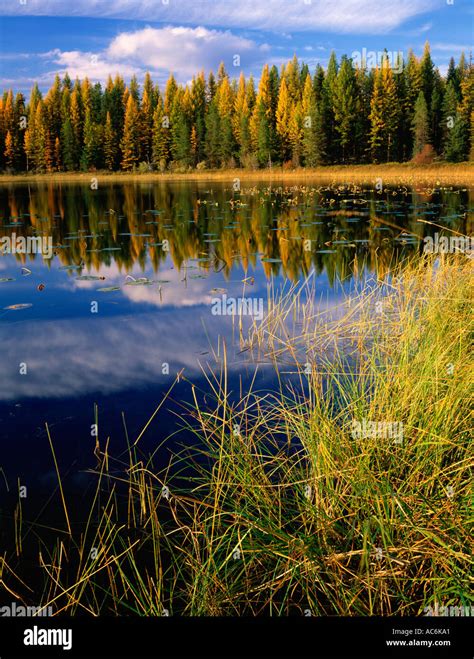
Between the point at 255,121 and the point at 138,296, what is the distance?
48.6 m

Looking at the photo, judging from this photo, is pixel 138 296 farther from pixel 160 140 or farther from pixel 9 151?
pixel 9 151

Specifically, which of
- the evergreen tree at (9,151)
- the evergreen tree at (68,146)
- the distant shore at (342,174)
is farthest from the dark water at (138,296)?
the evergreen tree at (9,151)

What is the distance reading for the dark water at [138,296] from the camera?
4.47 m

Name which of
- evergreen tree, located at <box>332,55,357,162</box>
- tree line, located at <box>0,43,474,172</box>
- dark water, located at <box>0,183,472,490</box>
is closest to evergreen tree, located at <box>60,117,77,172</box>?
tree line, located at <box>0,43,474,172</box>

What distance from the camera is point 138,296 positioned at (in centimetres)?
845

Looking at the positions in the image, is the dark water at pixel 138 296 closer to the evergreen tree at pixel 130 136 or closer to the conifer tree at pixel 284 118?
the conifer tree at pixel 284 118

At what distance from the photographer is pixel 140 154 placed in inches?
2430

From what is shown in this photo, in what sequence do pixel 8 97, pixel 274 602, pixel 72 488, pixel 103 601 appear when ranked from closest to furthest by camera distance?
1. pixel 274 602
2. pixel 103 601
3. pixel 72 488
4. pixel 8 97

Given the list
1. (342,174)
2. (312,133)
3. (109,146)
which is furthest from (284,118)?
(109,146)

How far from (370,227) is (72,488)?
12.7m

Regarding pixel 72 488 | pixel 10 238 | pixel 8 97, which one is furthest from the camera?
pixel 8 97

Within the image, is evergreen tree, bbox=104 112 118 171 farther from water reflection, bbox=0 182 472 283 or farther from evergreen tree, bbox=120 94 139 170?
water reflection, bbox=0 182 472 283

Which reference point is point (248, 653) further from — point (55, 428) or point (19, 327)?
point (19, 327)

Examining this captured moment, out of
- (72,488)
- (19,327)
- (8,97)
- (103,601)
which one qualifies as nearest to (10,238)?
(19,327)
